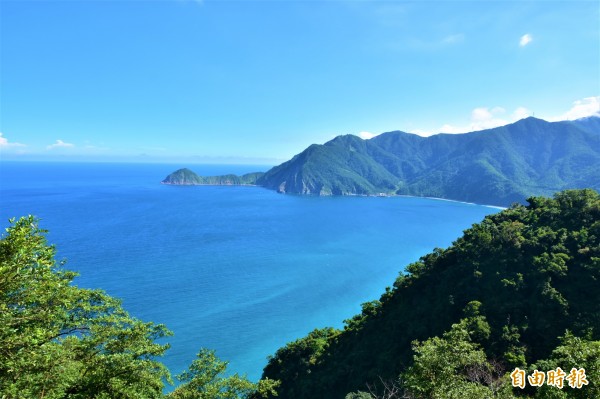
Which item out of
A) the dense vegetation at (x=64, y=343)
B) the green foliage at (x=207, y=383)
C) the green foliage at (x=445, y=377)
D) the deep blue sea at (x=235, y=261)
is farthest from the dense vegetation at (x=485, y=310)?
the deep blue sea at (x=235, y=261)

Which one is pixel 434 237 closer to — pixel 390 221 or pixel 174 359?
pixel 390 221

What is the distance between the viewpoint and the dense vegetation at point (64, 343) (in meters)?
7.80

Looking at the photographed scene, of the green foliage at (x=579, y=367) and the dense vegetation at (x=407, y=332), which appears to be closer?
the dense vegetation at (x=407, y=332)

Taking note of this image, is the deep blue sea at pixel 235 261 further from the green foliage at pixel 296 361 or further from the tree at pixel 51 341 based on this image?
the tree at pixel 51 341

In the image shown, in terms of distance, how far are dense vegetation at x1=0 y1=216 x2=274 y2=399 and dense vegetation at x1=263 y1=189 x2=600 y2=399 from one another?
11.6 m

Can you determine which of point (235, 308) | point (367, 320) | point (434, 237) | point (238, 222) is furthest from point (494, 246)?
point (238, 222)

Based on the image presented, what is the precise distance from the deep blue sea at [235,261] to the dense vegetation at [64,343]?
87.7 feet

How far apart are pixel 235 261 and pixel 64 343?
205ft

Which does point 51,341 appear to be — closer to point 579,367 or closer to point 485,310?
point 579,367

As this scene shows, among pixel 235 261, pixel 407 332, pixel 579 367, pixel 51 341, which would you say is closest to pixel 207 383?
pixel 51 341

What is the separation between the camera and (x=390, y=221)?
13025cm

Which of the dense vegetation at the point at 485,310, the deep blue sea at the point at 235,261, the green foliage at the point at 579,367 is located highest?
the green foliage at the point at 579,367

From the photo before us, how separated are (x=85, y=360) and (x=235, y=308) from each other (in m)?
40.8

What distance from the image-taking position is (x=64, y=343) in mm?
13008
